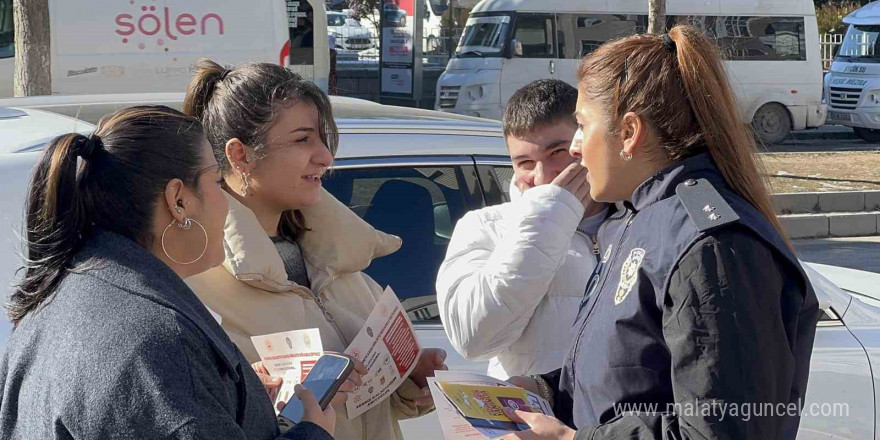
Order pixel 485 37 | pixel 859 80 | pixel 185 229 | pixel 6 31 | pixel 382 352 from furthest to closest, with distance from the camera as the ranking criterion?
1. pixel 859 80
2. pixel 485 37
3. pixel 6 31
4. pixel 382 352
5. pixel 185 229

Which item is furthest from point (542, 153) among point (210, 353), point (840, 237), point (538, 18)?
point (538, 18)

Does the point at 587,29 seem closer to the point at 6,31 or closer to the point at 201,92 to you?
the point at 6,31

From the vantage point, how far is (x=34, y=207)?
1.56 meters

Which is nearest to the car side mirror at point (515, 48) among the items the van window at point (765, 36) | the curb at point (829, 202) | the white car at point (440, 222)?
the van window at point (765, 36)

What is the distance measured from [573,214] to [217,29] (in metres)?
8.56

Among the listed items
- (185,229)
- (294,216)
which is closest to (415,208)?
(294,216)

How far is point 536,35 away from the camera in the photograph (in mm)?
15992

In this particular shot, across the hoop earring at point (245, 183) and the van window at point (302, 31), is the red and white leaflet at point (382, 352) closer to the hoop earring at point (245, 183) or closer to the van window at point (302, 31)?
the hoop earring at point (245, 183)

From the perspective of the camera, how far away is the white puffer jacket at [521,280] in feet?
7.57

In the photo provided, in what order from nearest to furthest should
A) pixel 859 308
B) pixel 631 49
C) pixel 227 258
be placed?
1. pixel 631 49
2. pixel 227 258
3. pixel 859 308

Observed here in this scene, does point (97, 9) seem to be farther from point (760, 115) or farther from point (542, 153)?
point (760, 115)

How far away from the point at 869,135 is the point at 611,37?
16.2ft

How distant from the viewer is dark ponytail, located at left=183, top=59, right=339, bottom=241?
2430 millimetres

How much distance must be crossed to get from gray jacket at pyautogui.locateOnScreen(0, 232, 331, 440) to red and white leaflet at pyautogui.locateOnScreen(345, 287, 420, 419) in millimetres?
666
